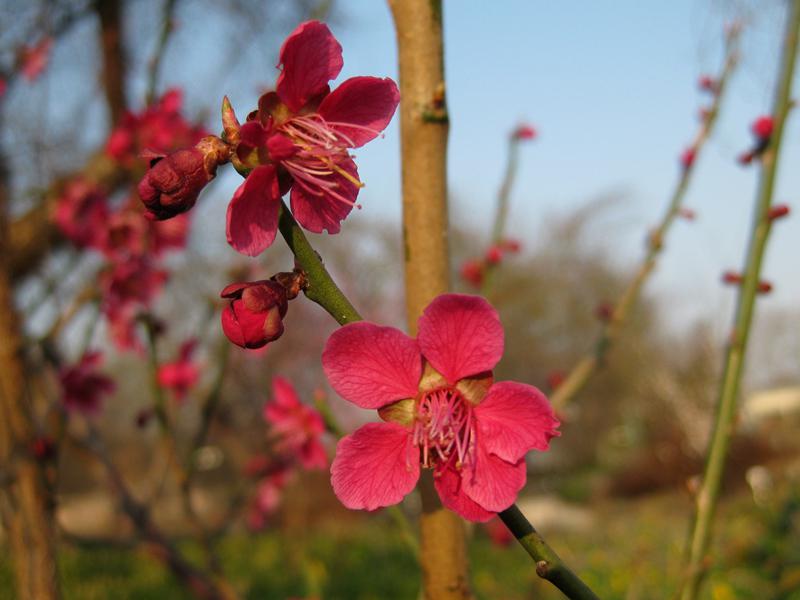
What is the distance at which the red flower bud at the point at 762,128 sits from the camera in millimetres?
1038

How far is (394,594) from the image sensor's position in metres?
4.34

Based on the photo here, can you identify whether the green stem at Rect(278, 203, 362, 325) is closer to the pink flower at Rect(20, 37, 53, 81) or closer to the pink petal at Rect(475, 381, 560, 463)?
the pink petal at Rect(475, 381, 560, 463)

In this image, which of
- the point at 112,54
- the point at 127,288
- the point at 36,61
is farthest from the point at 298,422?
the point at 112,54

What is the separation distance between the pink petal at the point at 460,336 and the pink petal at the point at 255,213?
0.11m

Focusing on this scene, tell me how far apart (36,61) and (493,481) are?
12.5ft

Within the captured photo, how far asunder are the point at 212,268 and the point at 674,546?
6447mm

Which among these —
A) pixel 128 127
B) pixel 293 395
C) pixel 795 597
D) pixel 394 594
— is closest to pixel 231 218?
pixel 293 395

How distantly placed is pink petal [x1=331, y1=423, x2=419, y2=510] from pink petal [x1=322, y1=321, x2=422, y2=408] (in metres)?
0.02

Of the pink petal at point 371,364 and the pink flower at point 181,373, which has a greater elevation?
the pink petal at point 371,364

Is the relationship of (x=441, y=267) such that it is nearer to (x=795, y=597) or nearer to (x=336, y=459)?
(x=336, y=459)

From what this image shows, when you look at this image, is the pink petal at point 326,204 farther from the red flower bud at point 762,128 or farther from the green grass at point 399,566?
the green grass at point 399,566

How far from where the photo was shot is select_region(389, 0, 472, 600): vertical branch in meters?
0.60

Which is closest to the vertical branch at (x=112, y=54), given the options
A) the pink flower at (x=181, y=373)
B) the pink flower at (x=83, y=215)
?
the pink flower at (x=83, y=215)

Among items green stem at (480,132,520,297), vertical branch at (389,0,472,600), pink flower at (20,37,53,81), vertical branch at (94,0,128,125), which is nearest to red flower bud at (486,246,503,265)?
green stem at (480,132,520,297)
